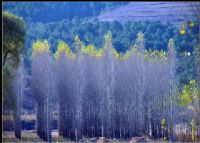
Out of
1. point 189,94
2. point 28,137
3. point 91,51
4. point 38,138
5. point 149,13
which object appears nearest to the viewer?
point 189,94

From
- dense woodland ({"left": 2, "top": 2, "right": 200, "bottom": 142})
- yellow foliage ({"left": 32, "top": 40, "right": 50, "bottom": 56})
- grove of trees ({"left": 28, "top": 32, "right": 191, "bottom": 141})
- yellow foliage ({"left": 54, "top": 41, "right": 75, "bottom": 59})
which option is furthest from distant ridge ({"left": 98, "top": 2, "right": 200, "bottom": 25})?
yellow foliage ({"left": 32, "top": 40, "right": 50, "bottom": 56})

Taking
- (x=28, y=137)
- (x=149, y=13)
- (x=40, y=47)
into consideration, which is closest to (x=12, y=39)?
(x=28, y=137)

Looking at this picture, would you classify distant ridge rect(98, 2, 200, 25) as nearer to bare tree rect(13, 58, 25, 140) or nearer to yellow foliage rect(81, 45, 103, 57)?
yellow foliage rect(81, 45, 103, 57)

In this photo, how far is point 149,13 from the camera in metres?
19.5

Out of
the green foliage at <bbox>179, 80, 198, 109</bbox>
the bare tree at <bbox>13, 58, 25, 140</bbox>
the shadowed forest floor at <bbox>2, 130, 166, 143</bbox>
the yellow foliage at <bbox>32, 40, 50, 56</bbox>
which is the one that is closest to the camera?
the shadowed forest floor at <bbox>2, 130, 166, 143</bbox>

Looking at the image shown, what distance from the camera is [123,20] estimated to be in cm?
1984

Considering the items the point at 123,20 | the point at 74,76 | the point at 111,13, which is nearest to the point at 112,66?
the point at 74,76

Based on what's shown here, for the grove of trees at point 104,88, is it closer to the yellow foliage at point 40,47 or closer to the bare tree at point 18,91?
the yellow foliage at point 40,47

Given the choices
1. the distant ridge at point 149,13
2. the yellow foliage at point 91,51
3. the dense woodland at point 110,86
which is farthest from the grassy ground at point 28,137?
the distant ridge at point 149,13

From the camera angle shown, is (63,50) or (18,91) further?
(63,50)

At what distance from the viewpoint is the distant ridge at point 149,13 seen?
1747 centimetres

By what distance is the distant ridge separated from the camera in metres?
17.5

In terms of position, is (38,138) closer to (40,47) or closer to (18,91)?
(18,91)

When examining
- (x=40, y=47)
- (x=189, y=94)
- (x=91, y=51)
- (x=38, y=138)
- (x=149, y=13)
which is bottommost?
(x=38, y=138)
